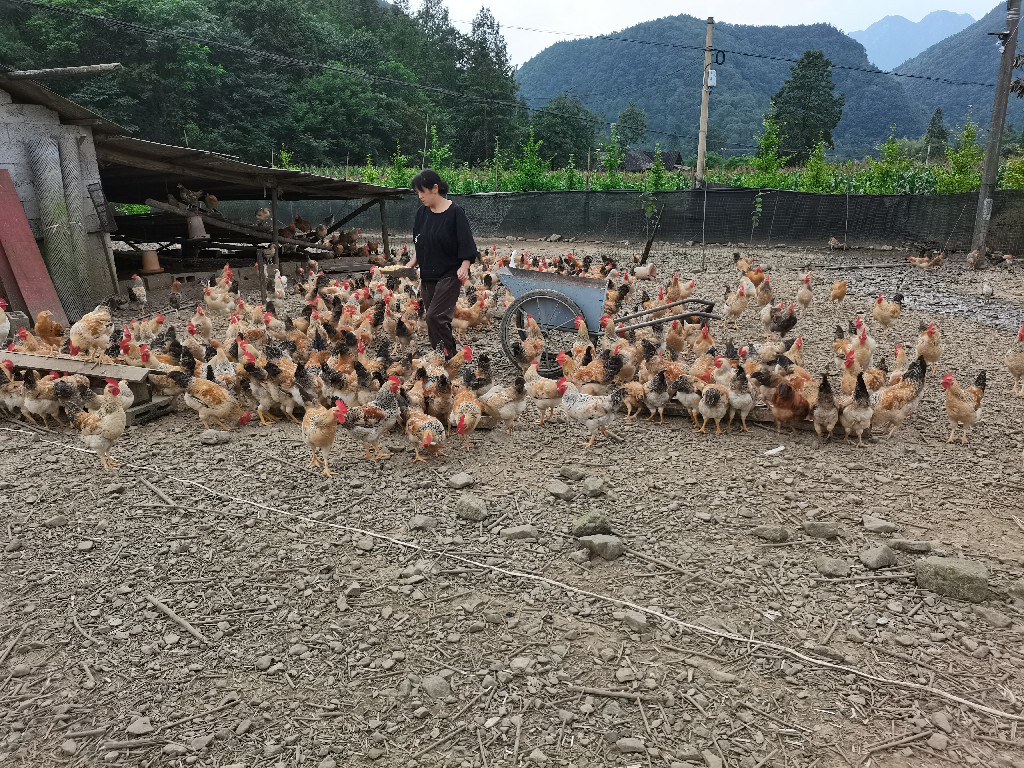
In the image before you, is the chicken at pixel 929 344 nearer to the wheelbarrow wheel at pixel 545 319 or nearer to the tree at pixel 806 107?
the wheelbarrow wheel at pixel 545 319

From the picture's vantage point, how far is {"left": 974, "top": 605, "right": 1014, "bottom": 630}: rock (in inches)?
121

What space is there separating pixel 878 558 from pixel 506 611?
213 cm

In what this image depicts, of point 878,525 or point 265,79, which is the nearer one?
point 878,525

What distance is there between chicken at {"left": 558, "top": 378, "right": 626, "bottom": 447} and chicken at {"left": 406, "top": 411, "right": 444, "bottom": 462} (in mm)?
1170

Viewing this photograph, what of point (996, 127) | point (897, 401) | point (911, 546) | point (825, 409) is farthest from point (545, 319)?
point (996, 127)

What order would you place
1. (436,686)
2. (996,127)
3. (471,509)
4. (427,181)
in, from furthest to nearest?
(996,127), (427,181), (471,509), (436,686)

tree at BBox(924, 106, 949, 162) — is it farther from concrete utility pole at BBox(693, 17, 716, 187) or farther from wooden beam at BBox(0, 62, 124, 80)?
wooden beam at BBox(0, 62, 124, 80)

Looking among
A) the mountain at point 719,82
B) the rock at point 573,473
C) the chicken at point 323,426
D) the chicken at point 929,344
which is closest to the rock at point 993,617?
the rock at point 573,473

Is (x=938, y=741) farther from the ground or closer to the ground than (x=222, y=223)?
closer to the ground

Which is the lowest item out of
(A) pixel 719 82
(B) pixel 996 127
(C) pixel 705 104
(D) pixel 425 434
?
(D) pixel 425 434

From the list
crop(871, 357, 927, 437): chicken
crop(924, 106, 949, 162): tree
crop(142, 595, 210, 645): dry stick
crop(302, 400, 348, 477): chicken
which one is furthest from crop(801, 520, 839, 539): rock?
crop(924, 106, 949, 162): tree

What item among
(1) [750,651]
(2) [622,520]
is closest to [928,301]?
(2) [622,520]

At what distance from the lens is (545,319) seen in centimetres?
708

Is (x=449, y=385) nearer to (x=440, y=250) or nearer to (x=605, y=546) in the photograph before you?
(x=440, y=250)
